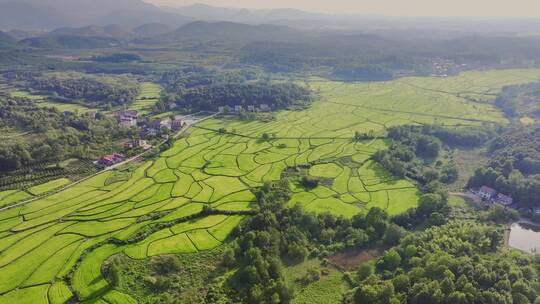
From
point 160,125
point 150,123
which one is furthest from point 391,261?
point 150,123

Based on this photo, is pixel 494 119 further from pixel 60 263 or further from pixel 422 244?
pixel 60 263

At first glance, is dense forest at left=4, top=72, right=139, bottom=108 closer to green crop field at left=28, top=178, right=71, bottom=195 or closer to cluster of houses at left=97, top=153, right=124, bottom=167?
cluster of houses at left=97, top=153, right=124, bottom=167

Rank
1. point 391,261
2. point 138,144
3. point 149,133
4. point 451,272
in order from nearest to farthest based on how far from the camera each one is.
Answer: point 451,272
point 391,261
point 138,144
point 149,133

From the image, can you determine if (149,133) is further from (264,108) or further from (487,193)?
(487,193)

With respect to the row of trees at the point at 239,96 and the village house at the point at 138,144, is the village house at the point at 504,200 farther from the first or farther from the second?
the row of trees at the point at 239,96

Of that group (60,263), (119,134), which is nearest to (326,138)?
(119,134)
